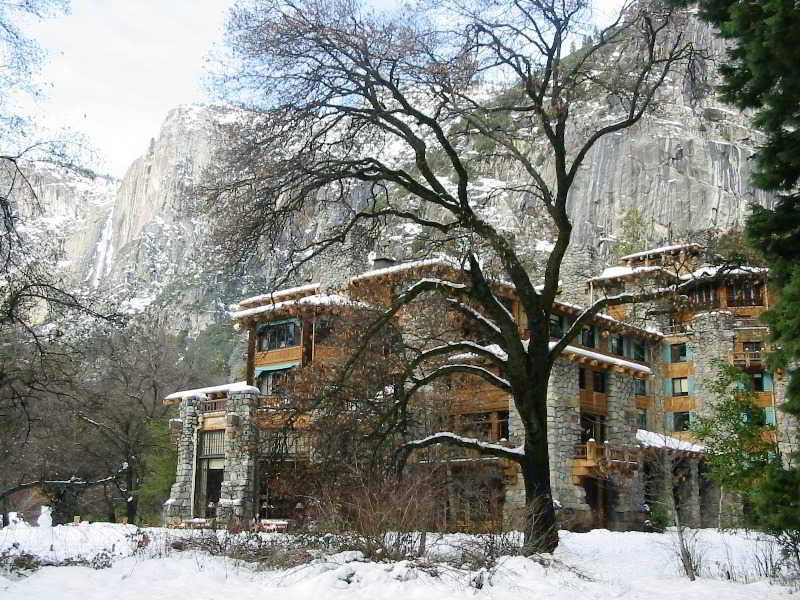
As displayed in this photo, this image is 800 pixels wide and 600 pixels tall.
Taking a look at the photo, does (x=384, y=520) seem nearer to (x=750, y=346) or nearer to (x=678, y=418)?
(x=750, y=346)

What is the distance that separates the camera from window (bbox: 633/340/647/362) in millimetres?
42469

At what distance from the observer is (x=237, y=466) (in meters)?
30.3

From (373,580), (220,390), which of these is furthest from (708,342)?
(373,580)

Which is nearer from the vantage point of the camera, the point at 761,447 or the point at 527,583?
the point at 527,583

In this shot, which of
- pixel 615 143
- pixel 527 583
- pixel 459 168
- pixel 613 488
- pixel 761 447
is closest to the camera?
pixel 527 583

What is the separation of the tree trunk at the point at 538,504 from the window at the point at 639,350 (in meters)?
30.2

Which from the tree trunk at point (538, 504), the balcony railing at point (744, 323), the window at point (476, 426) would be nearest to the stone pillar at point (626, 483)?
the window at point (476, 426)

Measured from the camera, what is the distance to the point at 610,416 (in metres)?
31.6

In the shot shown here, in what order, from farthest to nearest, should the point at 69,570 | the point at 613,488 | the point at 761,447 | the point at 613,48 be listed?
the point at 613,488, the point at 761,447, the point at 613,48, the point at 69,570

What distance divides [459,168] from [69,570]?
8697 mm

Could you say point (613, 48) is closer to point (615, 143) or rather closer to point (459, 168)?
point (459, 168)

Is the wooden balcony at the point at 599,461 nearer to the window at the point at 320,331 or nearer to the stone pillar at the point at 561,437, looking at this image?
the stone pillar at the point at 561,437

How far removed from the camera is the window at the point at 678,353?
44188 mm

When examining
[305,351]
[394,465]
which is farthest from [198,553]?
[305,351]
